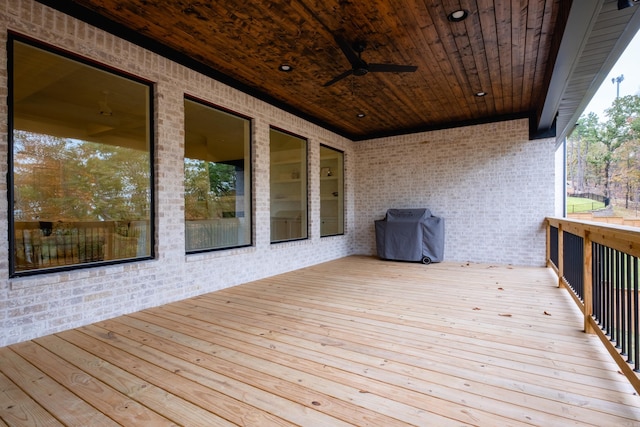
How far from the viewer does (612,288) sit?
2.30 meters

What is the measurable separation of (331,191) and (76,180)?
4994 millimetres

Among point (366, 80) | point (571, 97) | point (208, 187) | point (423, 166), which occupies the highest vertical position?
point (366, 80)

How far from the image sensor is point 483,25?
332cm

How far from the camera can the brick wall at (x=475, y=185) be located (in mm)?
6113

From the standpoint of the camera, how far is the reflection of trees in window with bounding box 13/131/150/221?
288 centimetres

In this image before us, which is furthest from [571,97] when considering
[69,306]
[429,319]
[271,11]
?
[69,306]

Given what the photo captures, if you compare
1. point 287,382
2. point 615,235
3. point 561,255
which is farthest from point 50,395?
point 561,255

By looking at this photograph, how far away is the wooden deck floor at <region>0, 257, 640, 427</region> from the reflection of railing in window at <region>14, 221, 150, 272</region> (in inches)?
26.8

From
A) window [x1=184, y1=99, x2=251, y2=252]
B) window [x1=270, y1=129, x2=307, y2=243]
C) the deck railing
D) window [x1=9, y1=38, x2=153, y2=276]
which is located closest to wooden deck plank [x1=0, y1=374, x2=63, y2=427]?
window [x1=9, y1=38, x2=153, y2=276]

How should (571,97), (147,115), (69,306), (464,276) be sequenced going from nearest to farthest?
(69,306), (147,115), (571,97), (464,276)

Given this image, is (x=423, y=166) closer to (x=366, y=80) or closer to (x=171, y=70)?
(x=366, y=80)

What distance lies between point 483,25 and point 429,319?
10.3 feet

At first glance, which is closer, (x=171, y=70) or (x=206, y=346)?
(x=206, y=346)

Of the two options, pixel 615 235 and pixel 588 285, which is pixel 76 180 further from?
pixel 588 285
